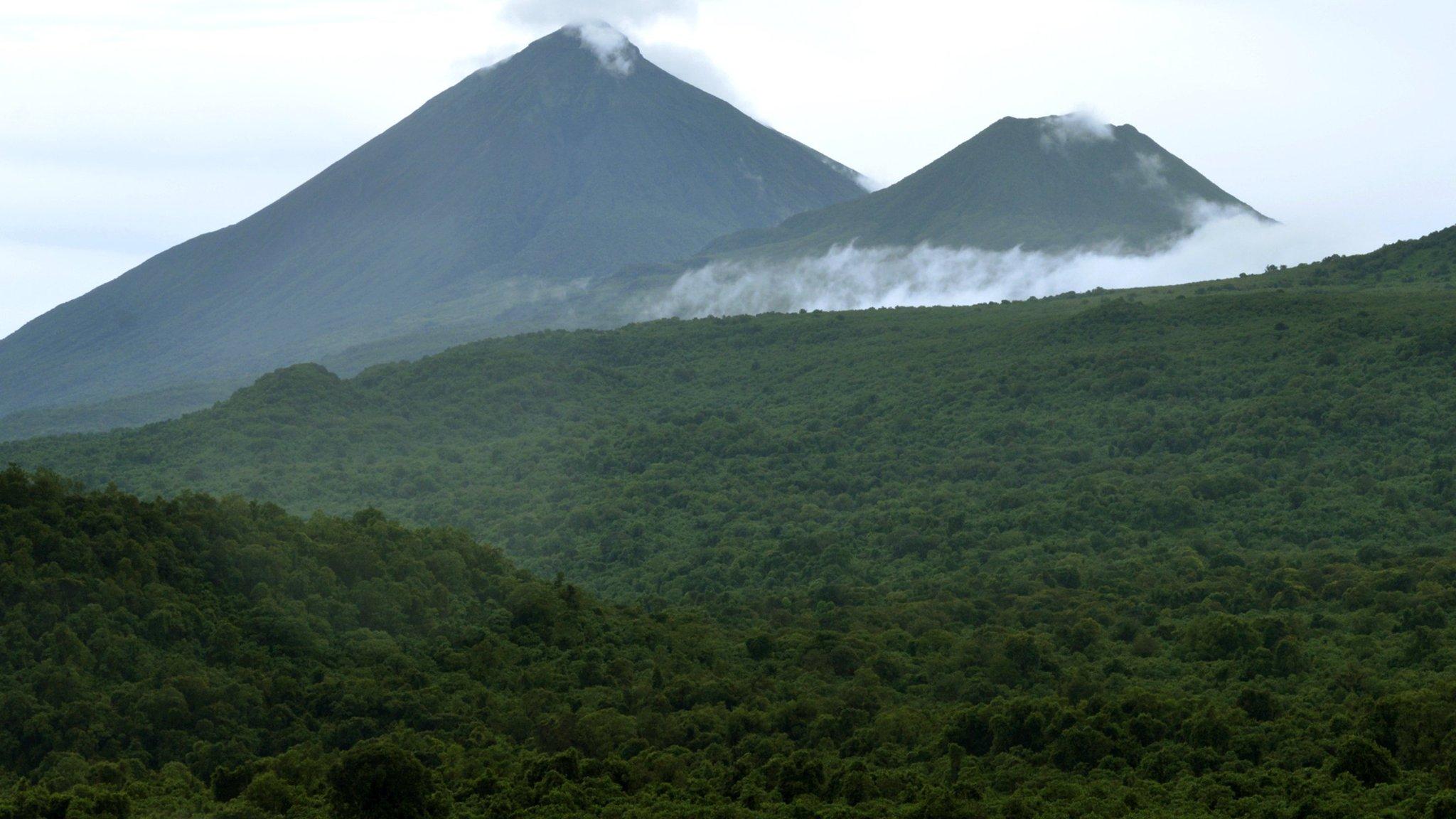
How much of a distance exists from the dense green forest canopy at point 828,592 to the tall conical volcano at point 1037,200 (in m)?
61.2

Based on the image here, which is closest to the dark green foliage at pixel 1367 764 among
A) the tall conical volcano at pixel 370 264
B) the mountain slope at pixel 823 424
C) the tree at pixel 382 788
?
the tree at pixel 382 788

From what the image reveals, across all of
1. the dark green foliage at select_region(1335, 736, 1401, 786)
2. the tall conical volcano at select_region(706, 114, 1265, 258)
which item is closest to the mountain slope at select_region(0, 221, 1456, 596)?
the dark green foliage at select_region(1335, 736, 1401, 786)

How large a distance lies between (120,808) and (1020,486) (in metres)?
48.4

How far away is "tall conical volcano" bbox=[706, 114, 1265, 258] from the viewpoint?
154m

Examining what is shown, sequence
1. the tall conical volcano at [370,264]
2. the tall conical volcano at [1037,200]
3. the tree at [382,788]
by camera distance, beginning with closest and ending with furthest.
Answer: the tree at [382,788]
the tall conical volcano at [1037,200]
the tall conical volcano at [370,264]

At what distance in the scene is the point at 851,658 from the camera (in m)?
41.4

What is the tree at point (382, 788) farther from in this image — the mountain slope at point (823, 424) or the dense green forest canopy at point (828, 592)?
the mountain slope at point (823, 424)

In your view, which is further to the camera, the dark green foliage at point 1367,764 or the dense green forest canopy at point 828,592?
the dense green forest canopy at point 828,592

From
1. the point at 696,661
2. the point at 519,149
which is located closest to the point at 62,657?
the point at 696,661

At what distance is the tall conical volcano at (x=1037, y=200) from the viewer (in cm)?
15425

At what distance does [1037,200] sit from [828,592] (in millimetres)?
111522

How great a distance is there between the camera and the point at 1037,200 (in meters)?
159

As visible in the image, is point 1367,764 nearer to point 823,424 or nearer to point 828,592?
point 828,592

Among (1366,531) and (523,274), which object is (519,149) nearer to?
(523,274)
